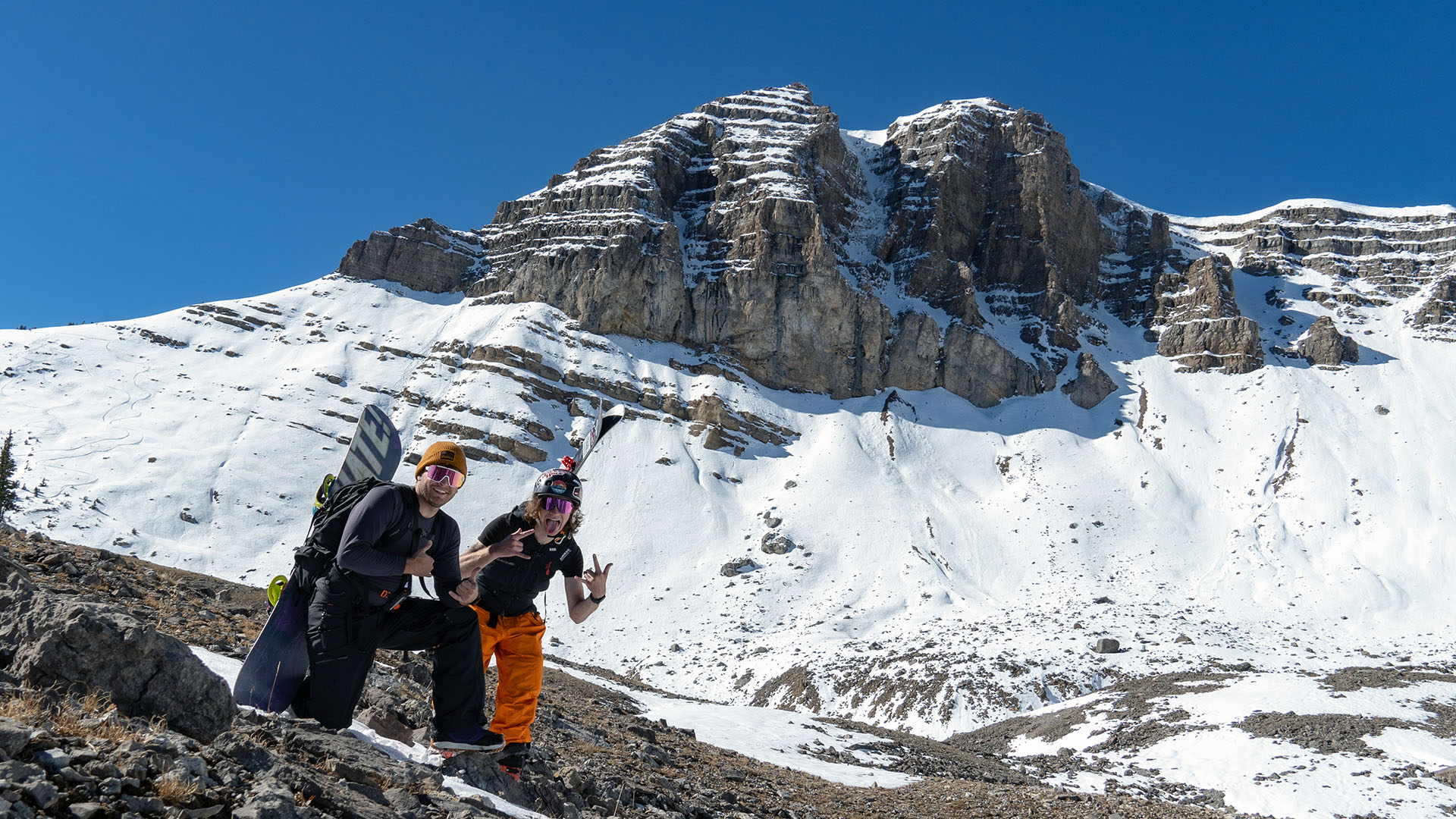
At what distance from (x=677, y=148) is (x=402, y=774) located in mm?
120903

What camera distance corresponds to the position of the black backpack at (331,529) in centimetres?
566

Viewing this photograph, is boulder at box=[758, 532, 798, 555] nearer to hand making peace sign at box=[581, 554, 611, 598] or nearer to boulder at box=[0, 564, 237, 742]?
hand making peace sign at box=[581, 554, 611, 598]

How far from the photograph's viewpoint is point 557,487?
22.3 feet

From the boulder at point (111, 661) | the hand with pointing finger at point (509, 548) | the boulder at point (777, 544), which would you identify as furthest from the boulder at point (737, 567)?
the boulder at point (111, 661)

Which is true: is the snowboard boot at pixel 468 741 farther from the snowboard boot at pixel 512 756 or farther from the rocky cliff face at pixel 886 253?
the rocky cliff face at pixel 886 253

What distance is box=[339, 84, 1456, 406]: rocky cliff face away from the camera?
9156 cm

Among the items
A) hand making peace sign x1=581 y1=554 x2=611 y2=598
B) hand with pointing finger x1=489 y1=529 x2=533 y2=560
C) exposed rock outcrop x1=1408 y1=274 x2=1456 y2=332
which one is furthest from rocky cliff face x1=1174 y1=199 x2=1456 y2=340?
hand with pointing finger x1=489 y1=529 x2=533 y2=560

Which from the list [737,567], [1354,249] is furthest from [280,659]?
[1354,249]

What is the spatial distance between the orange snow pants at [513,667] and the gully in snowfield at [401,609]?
391mm

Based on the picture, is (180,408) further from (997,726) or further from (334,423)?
(997,726)

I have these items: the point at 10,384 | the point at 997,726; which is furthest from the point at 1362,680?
the point at 10,384

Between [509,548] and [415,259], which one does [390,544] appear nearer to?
[509,548]

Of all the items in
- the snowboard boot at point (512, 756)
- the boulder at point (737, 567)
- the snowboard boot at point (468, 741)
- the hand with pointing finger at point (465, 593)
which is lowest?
the boulder at point (737, 567)

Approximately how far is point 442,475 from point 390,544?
1.99ft
